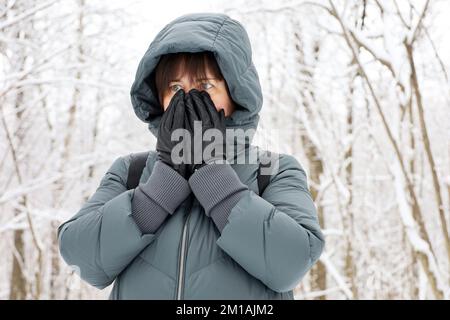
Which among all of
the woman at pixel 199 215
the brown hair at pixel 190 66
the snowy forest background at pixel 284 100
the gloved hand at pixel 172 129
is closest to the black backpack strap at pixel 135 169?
the woman at pixel 199 215

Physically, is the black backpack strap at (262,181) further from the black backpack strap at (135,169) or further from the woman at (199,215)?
the black backpack strap at (135,169)

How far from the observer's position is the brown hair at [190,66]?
1.46m

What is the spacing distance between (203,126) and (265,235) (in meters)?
0.37

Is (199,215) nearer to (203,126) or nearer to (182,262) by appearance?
(182,262)

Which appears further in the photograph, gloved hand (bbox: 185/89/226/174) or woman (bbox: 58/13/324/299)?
gloved hand (bbox: 185/89/226/174)

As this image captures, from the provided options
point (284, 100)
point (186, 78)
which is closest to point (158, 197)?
point (186, 78)

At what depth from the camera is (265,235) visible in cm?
125

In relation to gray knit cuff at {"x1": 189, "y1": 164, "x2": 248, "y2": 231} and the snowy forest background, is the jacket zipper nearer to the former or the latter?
gray knit cuff at {"x1": 189, "y1": 164, "x2": 248, "y2": 231}

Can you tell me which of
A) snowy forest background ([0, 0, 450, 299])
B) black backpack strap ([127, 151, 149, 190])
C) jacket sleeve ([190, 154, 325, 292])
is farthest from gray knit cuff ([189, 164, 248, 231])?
snowy forest background ([0, 0, 450, 299])

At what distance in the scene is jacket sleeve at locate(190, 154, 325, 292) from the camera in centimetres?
123

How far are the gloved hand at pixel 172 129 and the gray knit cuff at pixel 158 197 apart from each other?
3 cm

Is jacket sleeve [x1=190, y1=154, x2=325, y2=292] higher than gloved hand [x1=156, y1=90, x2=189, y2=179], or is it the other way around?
gloved hand [x1=156, y1=90, x2=189, y2=179]

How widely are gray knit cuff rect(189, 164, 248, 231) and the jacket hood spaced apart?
0.69ft
